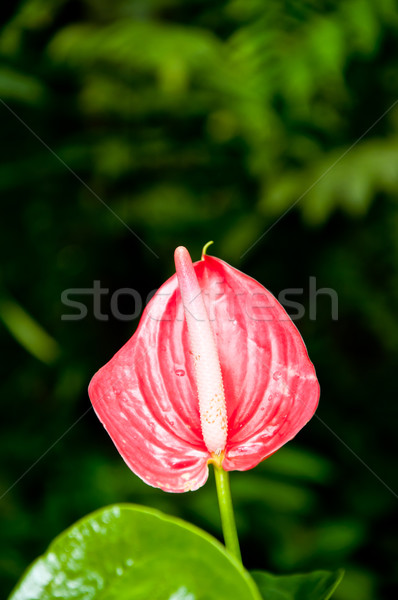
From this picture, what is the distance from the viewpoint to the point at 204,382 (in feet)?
1.24

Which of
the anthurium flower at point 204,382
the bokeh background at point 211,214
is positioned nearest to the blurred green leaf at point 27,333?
the bokeh background at point 211,214

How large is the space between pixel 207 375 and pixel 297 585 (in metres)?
0.13

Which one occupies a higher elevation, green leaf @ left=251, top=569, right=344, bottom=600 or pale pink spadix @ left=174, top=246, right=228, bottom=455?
pale pink spadix @ left=174, top=246, right=228, bottom=455

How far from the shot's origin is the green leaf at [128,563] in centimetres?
26

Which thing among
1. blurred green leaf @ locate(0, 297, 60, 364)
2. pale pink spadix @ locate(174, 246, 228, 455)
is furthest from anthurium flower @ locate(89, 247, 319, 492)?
blurred green leaf @ locate(0, 297, 60, 364)

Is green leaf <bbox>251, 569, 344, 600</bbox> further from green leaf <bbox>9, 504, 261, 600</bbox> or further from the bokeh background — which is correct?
the bokeh background

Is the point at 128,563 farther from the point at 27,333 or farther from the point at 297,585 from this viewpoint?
the point at 27,333

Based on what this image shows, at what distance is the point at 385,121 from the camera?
1.29 m

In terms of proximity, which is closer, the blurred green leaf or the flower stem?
the flower stem

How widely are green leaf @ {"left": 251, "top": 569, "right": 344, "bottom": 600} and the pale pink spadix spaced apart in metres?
0.08

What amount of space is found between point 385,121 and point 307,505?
2.47 ft

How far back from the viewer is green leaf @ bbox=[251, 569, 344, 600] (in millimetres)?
345

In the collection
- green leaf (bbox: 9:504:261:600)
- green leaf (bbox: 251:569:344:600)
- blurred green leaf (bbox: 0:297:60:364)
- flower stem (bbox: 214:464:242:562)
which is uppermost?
blurred green leaf (bbox: 0:297:60:364)

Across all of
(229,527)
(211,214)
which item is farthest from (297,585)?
(211,214)
